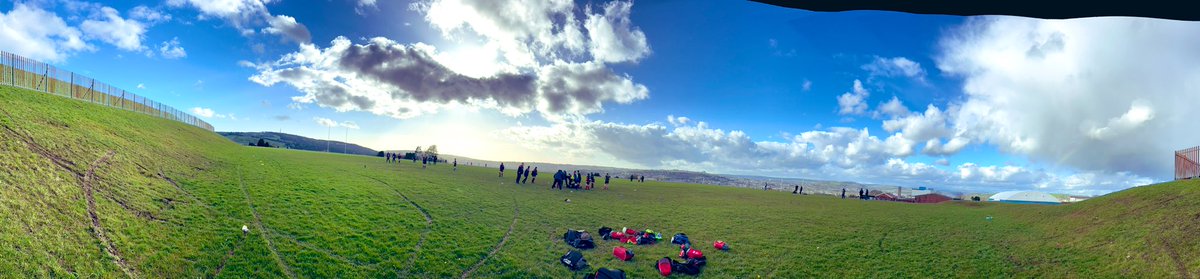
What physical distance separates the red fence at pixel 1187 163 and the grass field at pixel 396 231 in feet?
11.9

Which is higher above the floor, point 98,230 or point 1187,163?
point 1187,163

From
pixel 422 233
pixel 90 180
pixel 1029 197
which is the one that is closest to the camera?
pixel 90 180

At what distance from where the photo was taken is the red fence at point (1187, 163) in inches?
971

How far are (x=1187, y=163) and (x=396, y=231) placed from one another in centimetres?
3834

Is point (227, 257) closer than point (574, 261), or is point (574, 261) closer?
point (227, 257)

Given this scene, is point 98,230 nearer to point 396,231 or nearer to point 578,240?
point 396,231

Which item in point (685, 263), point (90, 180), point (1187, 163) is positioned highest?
point (1187, 163)

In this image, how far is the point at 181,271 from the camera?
1169cm

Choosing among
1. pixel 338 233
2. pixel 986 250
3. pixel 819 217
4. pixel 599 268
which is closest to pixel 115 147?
pixel 338 233

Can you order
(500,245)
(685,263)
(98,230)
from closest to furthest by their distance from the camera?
(98,230), (685,263), (500,245)

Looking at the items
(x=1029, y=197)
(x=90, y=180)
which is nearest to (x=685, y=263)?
(x=90, y=180)

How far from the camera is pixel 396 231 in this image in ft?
54.7

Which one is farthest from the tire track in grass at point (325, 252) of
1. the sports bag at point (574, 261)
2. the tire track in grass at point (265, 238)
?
the sports bag at point (574, 261)

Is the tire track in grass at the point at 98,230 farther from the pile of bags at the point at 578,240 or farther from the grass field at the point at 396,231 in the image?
the pile of bags at the point at 578,240
